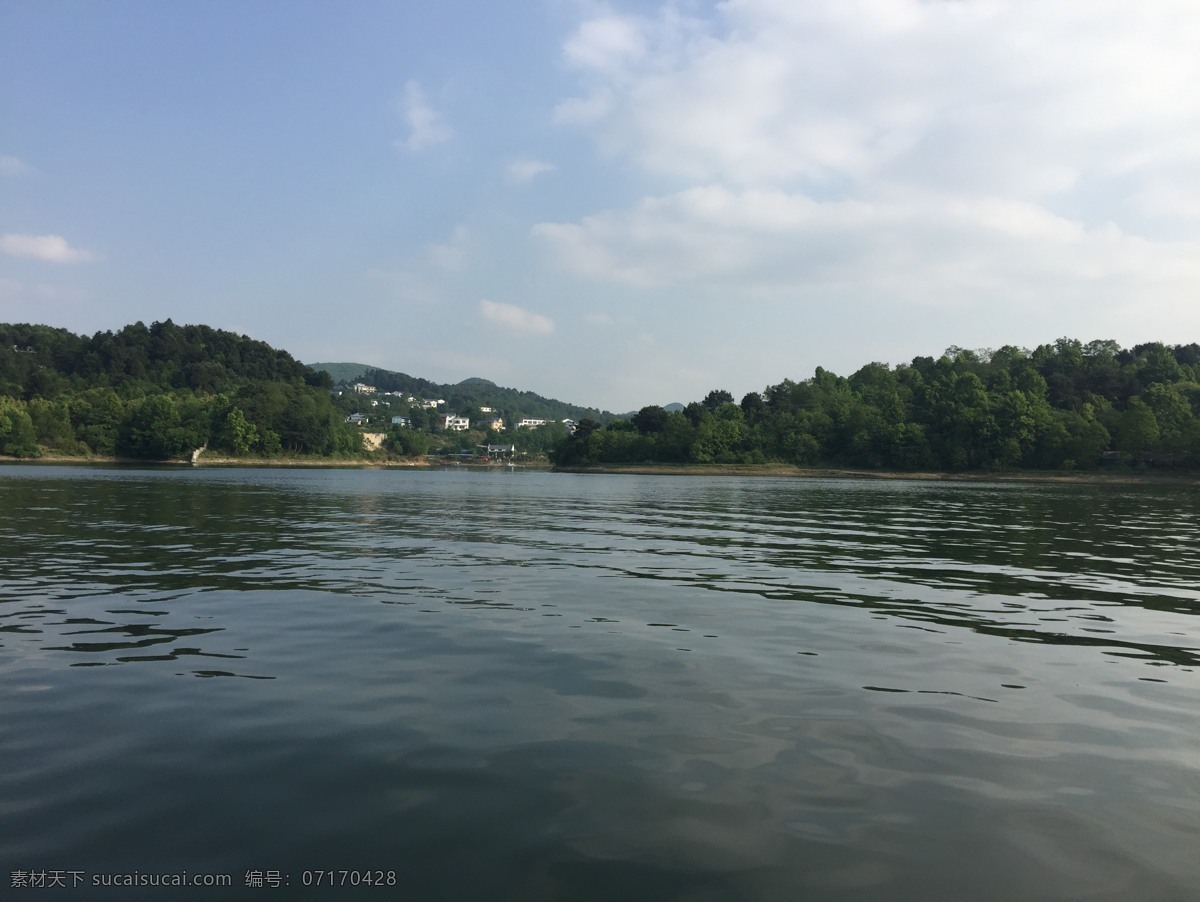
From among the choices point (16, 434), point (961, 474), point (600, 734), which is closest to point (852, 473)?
point (961, 474)

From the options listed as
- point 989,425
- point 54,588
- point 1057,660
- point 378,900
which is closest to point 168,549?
point 54,588

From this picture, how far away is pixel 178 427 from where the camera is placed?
18275cm

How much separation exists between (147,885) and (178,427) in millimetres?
202177

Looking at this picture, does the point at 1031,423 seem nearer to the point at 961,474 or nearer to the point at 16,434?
the point at 961,474

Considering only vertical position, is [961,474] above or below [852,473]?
above

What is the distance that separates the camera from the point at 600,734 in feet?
27.9

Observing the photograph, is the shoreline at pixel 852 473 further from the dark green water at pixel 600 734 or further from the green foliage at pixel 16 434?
the dark green water at pixel 600 734

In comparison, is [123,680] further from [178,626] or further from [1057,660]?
[1057,660]

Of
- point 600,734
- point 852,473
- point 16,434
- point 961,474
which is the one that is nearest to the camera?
point 600,734

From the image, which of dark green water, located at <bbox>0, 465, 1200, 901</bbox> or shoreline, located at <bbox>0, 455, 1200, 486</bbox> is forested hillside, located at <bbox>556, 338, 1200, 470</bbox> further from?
dark green water, located at <bbox>0, 465, 1200, 901</bbox>

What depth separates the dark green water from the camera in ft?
19.1

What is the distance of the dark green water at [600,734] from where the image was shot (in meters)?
5.83

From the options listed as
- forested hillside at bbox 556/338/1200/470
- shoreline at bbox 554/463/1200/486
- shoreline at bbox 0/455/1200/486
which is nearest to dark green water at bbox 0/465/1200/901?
shoreline at bbox 554/463/1200/486

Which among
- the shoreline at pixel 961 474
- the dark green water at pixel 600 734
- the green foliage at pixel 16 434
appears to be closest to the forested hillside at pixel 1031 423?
the shoreline at pixel 961 474
